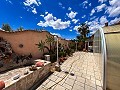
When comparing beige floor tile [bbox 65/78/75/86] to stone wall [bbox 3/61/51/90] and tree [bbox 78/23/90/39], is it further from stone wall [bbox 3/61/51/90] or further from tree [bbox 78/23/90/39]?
tree [bbox 78/23/90/39]

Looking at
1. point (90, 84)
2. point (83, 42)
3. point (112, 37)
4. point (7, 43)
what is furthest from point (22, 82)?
point (83, 42)

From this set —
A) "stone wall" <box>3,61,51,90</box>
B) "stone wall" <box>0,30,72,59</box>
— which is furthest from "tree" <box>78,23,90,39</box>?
"stone wall" <box>3,61,51,90</box>

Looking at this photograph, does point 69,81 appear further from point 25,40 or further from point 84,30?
point 84,30

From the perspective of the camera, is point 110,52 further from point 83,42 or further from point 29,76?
point 83,42

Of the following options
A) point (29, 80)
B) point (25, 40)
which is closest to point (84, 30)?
point (25, 40)

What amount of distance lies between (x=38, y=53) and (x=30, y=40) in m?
1.82

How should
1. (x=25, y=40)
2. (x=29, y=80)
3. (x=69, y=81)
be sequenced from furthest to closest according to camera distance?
(x=25, y=40) → (x=69, y=81) → (x=29, y=80)

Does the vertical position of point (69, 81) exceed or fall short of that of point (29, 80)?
it falls short

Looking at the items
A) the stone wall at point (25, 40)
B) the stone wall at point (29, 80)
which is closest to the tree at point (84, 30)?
the stone wall at point (25, 40)

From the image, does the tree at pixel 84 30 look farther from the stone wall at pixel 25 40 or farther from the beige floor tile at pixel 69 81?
the beige floor tile at pixel 69 81

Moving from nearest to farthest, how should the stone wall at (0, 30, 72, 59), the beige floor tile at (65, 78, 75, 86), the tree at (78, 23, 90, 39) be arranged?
the beige floor tile at (65, 78, 75, 86) → the stone wall at (0, 30, 72, 59) → the tree at (78, 23, 90, 39)

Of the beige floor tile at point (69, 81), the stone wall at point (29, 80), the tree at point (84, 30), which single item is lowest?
the beige floor tile at point (69, 81)

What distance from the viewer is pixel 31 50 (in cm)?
1246

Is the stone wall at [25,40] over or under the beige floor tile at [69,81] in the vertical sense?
over
